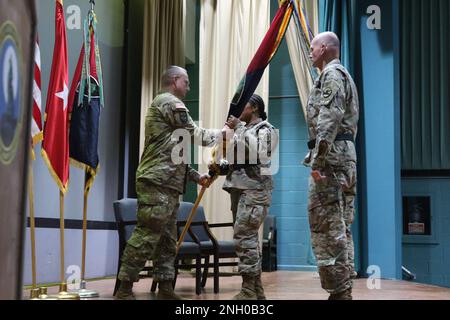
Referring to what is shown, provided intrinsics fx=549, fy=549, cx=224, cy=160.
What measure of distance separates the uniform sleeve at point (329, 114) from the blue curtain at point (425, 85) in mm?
4767

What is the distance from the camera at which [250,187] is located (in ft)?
11.3

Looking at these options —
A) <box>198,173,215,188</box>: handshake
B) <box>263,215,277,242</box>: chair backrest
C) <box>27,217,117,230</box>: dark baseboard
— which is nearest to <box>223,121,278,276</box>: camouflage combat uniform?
<box>198,173,215,188</box>: handshake

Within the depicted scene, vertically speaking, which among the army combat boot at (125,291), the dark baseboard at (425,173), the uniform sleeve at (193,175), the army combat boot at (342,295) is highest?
the dark baseboard at (425,173)

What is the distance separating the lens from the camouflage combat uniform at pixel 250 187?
3.37 meters

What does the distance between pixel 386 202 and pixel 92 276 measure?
10.6 ft

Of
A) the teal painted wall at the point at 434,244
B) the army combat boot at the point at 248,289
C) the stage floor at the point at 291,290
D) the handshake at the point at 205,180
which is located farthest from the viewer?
the teal painted wall at the point at 434,244

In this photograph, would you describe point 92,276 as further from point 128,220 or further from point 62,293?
point 62,293

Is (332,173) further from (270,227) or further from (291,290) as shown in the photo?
(270,227)

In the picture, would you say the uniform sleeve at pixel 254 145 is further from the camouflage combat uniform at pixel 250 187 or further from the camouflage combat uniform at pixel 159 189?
the camouflage combat uniform at pixel 159 189

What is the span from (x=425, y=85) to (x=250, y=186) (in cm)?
477

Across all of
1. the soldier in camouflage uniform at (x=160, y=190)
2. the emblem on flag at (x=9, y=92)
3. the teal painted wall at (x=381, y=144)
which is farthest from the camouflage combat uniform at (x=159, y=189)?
the teal painted wall at (x=381, y=144)

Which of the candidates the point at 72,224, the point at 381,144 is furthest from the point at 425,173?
the point at 72,224

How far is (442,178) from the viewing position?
7.18 metres

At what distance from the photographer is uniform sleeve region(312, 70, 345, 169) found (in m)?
2.82
